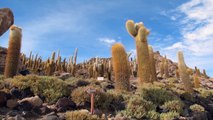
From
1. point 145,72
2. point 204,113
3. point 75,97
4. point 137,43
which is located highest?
point 137,43

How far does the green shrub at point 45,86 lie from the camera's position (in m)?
11.2

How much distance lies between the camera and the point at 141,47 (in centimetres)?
1656

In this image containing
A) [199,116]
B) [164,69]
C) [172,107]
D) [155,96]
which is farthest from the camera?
[164,69]

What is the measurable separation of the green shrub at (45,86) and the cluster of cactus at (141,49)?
18.3ft

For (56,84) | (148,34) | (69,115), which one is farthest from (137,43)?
(69,115)

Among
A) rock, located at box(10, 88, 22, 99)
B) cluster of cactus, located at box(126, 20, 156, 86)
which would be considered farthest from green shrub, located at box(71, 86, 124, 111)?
cluster of cactus, located at box(126, 20, 156, 86)

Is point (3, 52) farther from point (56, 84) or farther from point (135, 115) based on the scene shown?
point (135, 115)

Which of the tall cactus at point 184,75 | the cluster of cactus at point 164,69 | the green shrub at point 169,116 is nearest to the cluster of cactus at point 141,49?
the tall cactus at point 184,75

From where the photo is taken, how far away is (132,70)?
95.2 ft

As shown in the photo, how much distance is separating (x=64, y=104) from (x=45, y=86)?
65.1 inches

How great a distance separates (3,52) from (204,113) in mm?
19445

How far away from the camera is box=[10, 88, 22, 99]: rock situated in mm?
10883

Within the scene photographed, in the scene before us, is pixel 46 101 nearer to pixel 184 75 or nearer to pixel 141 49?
pixel 141 49


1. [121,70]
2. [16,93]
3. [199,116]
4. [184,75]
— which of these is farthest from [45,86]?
[184,75]
